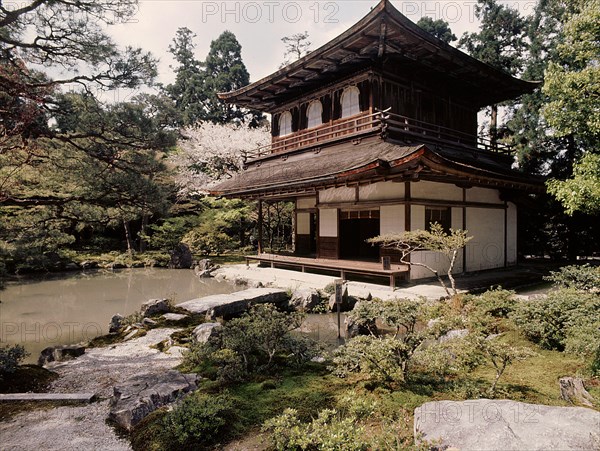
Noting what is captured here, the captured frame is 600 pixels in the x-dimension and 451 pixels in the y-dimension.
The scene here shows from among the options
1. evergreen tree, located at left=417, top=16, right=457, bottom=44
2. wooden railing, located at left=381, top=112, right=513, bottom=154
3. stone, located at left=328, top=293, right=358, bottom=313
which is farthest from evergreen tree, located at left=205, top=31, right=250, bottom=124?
stone, located at left=328, top=293, right=358, bottom=313

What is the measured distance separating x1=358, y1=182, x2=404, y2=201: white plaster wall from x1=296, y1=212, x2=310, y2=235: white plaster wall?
569 cm

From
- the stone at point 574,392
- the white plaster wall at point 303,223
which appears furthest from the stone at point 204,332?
the white plaster wall at point 303,223

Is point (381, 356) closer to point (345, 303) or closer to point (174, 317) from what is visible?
point (345, 303)

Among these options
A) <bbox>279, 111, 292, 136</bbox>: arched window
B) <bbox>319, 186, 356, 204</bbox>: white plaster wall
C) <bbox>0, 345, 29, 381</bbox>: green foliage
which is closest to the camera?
<bbox>0, 345, 29, 381</bbox>: green foliage

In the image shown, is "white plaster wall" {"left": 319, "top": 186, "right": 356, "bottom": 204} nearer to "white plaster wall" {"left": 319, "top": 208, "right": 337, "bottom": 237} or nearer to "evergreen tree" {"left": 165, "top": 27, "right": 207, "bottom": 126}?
"white plaster wall" {"left": 319, "top": 208, "right": 337, "bottom": 237}

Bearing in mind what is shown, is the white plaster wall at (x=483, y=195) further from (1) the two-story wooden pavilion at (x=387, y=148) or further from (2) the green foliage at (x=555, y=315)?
(2) the green foliage at (x=555, y=315)

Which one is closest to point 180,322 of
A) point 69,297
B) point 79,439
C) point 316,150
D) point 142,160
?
point 142,160

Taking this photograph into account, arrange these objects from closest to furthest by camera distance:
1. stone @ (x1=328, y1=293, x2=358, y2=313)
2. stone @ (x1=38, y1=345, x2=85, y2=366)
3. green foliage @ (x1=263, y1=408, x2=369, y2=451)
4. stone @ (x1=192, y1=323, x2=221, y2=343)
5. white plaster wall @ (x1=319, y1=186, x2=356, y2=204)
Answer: green foliage @ (x1=263, y1=408, x2=369, y2=451) < stone @ (x1=38, y1=345, x2=85, y2=366) < stone @ (x1=192, y1=323, x2=221, y2=343) < stone @ (x1=328, y1=293, x2=358, y2=313) < white plaster wall @ (x1=319, y1=186, x2=356, y2=204)

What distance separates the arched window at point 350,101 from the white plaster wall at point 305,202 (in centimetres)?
447

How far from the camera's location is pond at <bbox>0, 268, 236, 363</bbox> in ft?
28.4

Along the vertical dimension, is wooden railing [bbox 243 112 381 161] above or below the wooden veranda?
above

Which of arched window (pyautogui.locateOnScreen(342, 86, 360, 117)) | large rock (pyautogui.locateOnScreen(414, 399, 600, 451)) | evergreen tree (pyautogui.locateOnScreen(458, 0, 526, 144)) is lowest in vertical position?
large rock (pyautogui.locateOnScreen(414, 399, 600, 451))

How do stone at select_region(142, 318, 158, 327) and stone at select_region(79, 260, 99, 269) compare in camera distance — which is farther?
stone at select_region(79, 260, 99, 269)

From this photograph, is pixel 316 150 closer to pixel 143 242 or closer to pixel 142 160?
pixel 142 160
